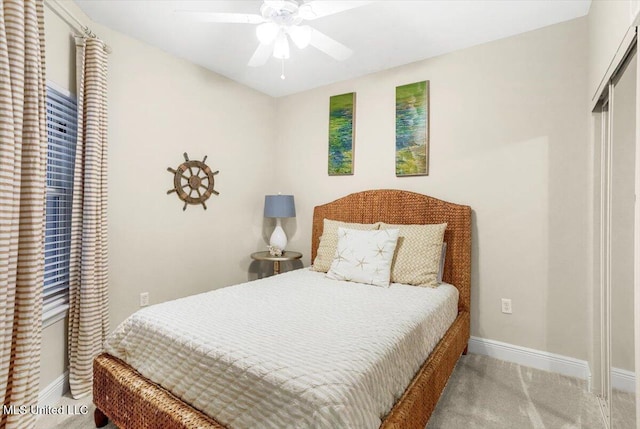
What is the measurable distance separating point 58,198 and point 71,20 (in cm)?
116

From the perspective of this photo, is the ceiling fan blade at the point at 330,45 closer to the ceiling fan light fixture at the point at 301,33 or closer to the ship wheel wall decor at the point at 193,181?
the ceiling fan light fixture at the point at 301,33

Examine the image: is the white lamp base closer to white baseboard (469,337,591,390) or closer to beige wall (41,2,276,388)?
beige wall (41,2,276,388)

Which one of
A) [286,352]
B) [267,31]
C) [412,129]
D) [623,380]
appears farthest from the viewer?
[412,129]

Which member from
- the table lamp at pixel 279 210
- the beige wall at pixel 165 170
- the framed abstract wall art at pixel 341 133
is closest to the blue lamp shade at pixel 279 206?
the table lamp at pixel 279 210

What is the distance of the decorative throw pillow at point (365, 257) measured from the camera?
242cm

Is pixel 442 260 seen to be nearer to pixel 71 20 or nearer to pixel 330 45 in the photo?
pixel 330 45

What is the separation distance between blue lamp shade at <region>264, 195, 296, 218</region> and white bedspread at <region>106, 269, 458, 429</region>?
144 centimetres

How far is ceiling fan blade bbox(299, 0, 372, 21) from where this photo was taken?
5.71 ft

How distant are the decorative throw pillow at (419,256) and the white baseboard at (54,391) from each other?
2.35 m

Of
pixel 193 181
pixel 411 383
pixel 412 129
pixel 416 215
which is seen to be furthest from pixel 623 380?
pixel 193 181

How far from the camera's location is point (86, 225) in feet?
6.98

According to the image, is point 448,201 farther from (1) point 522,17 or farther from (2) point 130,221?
(2) point 130,221

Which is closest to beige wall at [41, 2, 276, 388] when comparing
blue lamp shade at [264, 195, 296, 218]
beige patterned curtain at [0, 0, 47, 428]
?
blue lamp shade at [264, 195, 296, 218]

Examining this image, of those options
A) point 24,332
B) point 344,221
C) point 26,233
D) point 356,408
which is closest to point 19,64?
point 26,233
